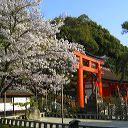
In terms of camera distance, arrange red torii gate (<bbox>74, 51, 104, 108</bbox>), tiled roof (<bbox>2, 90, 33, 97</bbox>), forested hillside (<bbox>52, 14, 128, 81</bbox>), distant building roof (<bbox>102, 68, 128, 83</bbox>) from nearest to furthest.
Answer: tiled roof (<bbox>2, 90, 33, 97</bbox>), red torii gate (<bbox>74, 51, 104, 108</bbox>), distant building roof (<bbox>102, 68, 128, 83</bbox>), forested hillside (<bbox>52, 14, 128, 81</bbox>)

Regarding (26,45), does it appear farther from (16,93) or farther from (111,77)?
(111,77)

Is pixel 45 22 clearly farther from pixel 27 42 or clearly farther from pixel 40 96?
pixel 40 96

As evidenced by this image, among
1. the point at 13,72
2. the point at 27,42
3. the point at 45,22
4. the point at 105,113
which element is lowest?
the point at 105,113

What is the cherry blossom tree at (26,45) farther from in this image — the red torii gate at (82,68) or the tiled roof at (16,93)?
the red torii gate at (82,68)

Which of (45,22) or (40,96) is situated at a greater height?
(45,22)

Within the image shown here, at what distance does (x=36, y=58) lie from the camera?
1268cm

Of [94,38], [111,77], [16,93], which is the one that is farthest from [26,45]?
[94,38]

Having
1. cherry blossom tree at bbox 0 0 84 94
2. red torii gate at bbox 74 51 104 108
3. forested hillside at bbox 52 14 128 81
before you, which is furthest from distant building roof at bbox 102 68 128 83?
cherry blossom tree at bbox 0 0 84 94

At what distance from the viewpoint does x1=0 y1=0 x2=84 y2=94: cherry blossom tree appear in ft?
39.7

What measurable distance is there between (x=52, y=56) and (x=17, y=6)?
2376 millimetres

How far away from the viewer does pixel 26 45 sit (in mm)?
12117

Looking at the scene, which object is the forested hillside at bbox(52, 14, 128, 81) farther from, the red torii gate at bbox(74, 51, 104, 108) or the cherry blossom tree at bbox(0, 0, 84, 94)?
the cherry blossom tree at bbox(0, 0, 84, 94)

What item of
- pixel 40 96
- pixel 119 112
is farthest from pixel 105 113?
pixel 40 96

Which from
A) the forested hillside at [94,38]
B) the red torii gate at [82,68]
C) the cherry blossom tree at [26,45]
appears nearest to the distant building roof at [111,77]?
the forested hillside at [94,38]
